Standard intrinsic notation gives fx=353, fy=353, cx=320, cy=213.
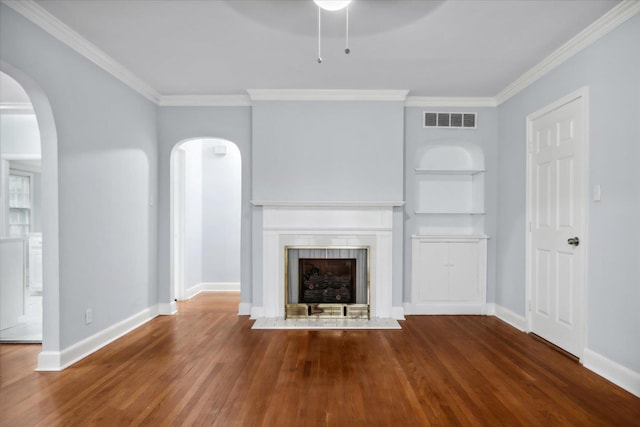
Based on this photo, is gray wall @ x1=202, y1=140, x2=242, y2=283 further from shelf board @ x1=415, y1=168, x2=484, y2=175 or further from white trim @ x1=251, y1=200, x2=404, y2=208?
shelf board @ x1=415, y1=168, x2=484, y2=175

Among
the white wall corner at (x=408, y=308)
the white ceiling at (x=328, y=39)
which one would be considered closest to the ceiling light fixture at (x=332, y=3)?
the white ceiling at (x=328, y=39)

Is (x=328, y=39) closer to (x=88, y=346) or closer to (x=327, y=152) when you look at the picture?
(x=327, y=152)

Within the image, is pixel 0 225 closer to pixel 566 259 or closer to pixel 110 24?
pixel 110 24

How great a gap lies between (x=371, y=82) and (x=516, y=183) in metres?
1.96

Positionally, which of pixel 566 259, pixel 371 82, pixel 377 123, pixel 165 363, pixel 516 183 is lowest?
pixel 165 363

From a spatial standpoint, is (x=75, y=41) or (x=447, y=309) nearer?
(x=75, y=41)

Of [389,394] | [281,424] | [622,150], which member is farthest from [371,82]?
[281,424]

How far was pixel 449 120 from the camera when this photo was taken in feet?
14.4

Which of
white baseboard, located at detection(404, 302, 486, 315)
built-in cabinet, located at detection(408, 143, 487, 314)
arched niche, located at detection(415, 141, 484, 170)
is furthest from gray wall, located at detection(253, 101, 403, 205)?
white baseboard, located at detection(404, 302, 486, 315)

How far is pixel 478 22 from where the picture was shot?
2654 millimetres

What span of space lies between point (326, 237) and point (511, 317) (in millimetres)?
2247

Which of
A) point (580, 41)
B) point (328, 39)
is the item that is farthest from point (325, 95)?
point (580, 41)

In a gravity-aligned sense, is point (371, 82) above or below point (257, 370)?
above

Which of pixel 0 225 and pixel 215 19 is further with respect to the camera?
pixel 0 225
